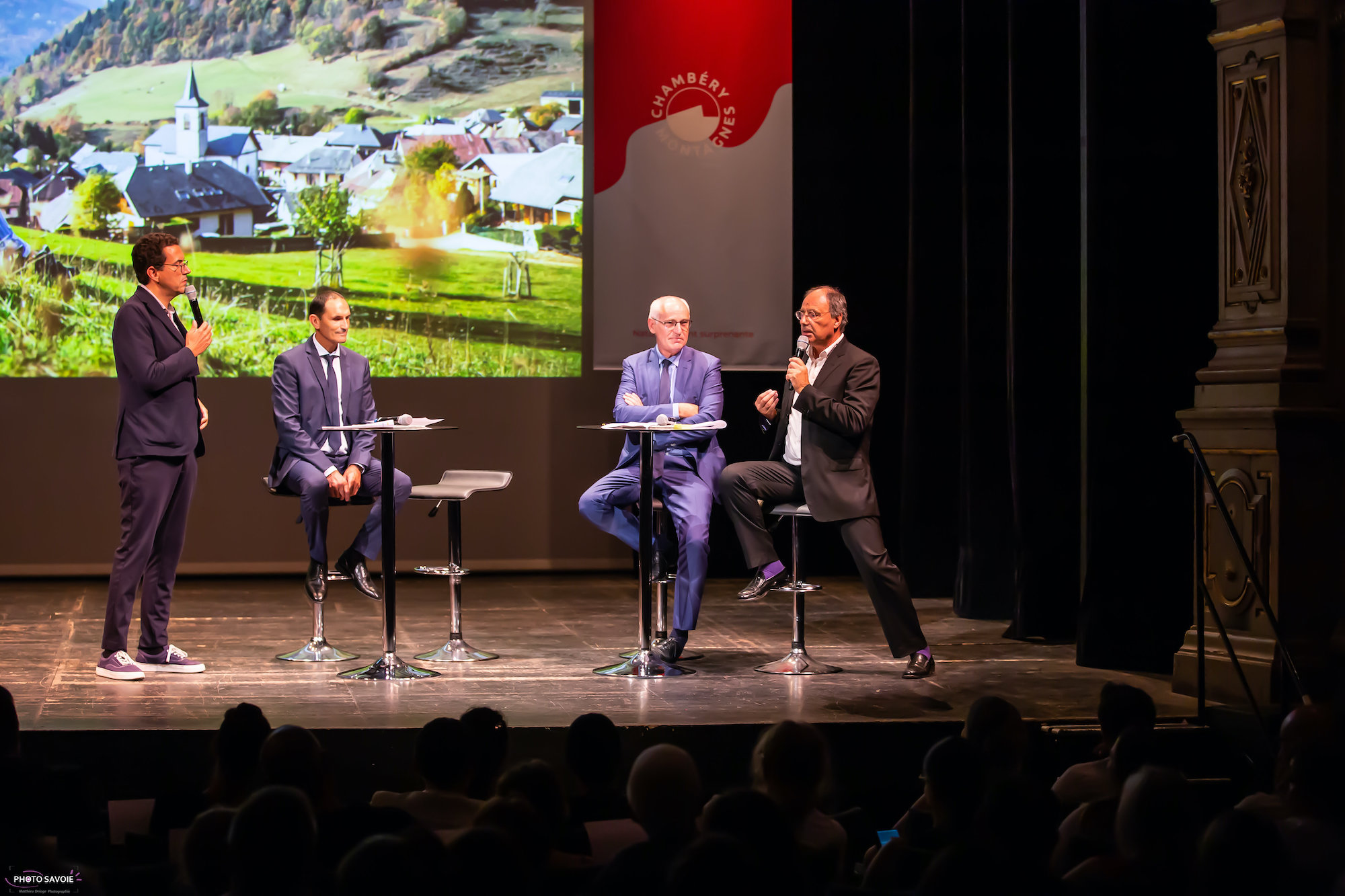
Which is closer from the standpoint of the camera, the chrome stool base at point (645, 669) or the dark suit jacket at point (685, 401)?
the chrome stool base at point (645, 669)

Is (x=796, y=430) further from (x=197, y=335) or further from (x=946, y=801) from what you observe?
(x=946, y=801)

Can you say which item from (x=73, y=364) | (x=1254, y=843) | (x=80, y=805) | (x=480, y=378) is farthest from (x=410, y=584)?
(x=1254, y=843)

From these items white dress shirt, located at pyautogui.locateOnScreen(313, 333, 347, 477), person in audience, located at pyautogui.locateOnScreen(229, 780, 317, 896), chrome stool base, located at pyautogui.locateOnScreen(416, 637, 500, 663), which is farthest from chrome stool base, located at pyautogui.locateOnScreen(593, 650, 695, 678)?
person in audience, located at pyautogui.locateOnScreen(229, 780, 317, 896)

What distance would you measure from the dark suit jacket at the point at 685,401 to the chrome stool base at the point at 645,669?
0.72 m

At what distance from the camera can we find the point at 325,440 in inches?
197

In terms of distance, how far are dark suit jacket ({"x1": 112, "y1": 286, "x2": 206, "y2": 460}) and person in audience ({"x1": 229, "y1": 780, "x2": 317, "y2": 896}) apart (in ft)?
9.18

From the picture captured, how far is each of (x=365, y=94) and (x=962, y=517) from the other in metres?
4.02

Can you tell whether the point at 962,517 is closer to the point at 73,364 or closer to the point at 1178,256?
the point at 1178,256

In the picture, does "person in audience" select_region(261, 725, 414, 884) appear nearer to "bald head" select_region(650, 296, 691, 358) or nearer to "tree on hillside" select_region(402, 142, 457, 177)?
"bald head" select_region(650, 296, 691, 358)

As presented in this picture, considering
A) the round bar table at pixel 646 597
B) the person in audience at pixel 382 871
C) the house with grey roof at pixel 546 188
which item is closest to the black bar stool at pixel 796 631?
the round bar table at pixel 646 597

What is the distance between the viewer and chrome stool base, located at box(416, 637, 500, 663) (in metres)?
4.78

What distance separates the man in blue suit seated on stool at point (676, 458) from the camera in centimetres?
475

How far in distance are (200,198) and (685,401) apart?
3.57 m

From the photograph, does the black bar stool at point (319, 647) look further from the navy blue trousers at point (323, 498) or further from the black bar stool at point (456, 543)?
the black bar stool at point (456, 543)
